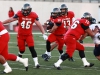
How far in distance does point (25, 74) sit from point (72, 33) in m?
1.76

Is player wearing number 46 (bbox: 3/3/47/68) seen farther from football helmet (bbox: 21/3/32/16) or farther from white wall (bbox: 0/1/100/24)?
white wall (bbox: 0/1/100/24)

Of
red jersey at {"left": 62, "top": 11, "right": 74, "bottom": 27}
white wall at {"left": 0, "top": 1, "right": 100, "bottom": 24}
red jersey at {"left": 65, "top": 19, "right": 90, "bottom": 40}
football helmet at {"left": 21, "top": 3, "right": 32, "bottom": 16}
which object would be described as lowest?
white wall at {"left": 0, "top": 1, "right": 100, "bottom": 24}

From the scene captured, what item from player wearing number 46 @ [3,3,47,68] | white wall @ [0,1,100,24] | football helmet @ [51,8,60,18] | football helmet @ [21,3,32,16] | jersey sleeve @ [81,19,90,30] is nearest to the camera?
jersey sleeve @ [81,19,90,30]

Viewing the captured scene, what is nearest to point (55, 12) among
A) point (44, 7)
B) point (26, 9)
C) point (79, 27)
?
point (26, 9)

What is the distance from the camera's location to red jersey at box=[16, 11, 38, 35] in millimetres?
10430

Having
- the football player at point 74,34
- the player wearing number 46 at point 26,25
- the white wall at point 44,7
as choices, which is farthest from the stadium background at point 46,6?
the football player at point 74,34

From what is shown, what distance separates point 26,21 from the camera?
411 inches

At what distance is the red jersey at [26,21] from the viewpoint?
10430mm

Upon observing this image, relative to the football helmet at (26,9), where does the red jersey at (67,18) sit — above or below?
below

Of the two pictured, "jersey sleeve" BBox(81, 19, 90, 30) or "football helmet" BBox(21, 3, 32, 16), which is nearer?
"jersey sleeve" BBox(81, 19, 90, 30)

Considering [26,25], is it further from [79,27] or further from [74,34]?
[79,27]

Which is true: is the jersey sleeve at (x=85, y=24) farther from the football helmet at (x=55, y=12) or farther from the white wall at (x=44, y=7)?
the white wall at (x=44, y=7)

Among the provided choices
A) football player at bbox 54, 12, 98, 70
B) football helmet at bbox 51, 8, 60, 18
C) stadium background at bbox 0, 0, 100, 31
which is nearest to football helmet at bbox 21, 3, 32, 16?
football helmet at bbox 51, 8, 60, 18

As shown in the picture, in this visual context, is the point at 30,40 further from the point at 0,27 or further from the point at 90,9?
the point at 90,9
